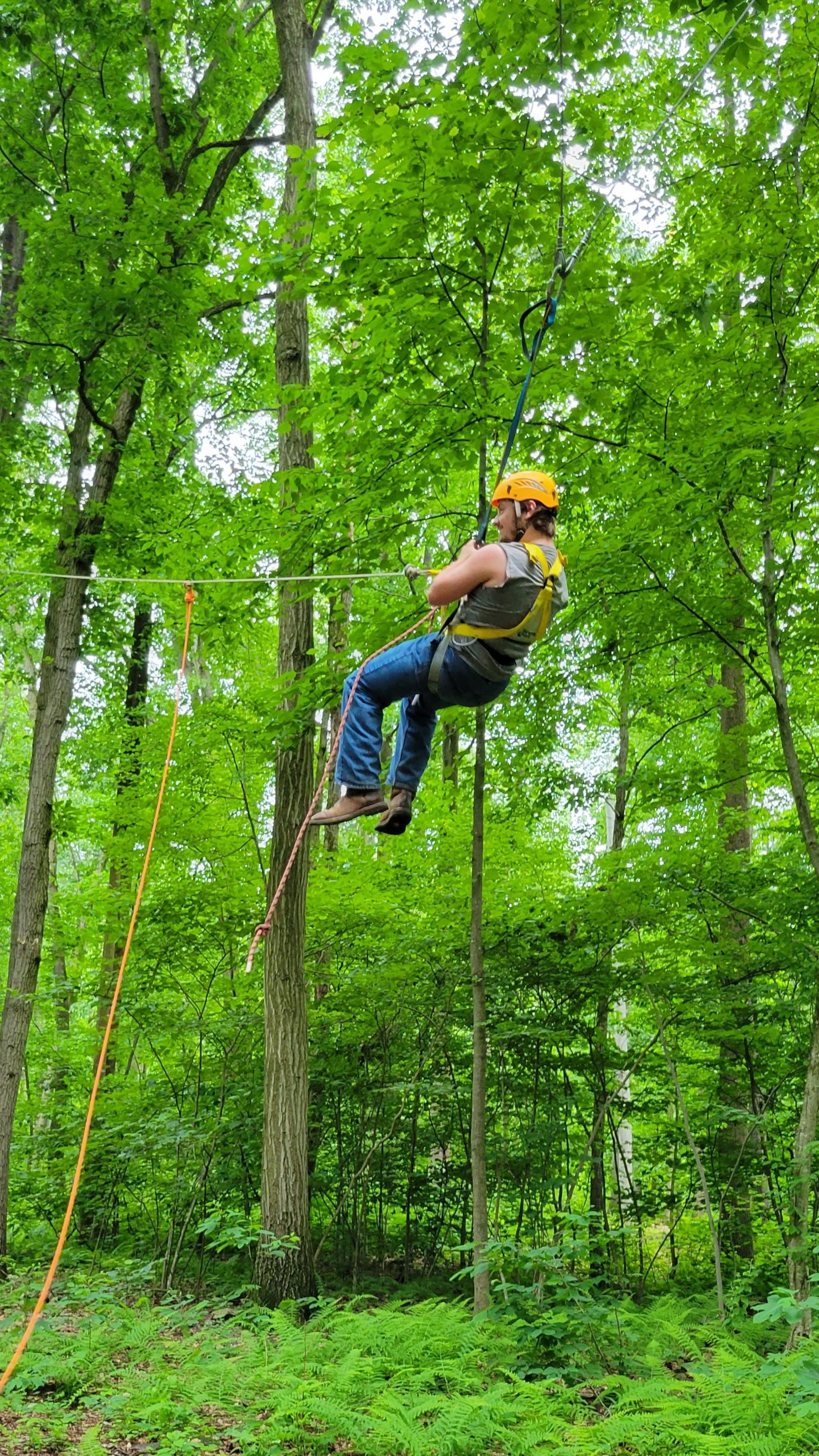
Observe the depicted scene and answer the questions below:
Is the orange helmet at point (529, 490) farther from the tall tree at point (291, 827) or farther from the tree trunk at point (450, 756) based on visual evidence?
the tree trunk at point (450, 756)

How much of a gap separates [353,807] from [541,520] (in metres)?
1.45

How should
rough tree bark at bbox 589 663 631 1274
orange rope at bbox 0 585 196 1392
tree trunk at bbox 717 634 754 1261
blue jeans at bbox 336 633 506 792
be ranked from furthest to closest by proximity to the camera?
1. rough tree bark at bbox 589 663 631 1274
2. tree trunk at bbox 717 634 754 1261
3. blue jeans at bbox 336 633 506 792
4. orange rope at bbox 0 585 196 1392

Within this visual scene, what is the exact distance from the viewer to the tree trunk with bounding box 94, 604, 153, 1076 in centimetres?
898

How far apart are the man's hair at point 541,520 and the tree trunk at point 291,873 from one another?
2452mm

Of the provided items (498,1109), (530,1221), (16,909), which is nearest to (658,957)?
(498,1109)

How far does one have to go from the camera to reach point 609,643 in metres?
7.12

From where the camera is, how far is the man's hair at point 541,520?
4.06 metres

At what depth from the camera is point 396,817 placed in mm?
4328

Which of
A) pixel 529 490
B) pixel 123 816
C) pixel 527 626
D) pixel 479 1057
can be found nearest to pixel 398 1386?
pixel 479 1057

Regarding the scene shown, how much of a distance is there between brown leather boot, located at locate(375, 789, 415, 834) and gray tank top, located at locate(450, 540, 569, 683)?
70 cm

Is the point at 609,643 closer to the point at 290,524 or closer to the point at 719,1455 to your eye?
the point at 290,524

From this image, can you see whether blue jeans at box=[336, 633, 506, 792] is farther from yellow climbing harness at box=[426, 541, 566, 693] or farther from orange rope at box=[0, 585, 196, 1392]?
orange rope at box=[0, 585, 196, 1392]

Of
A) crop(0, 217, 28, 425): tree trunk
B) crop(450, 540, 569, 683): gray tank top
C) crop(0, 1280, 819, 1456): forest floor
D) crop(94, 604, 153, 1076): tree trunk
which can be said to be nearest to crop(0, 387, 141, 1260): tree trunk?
crop(94, 604, 153, 1076): tree trunk

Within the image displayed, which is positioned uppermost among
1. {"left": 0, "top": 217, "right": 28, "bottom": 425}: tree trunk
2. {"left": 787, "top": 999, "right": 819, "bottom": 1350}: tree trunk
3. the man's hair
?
{"left": 0, "top": 217, "right": 28, "bottom": 425}: tree trunk
